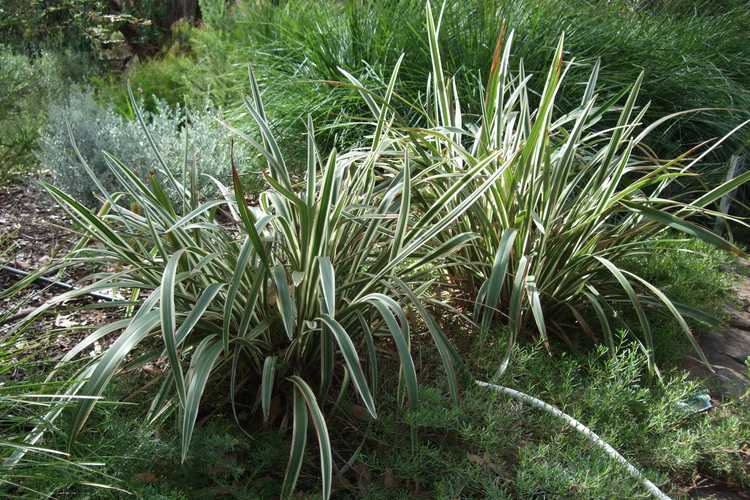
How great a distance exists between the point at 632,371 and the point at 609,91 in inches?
102

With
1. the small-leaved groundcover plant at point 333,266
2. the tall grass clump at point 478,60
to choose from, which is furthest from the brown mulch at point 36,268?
the tall grass clump at point 478,60

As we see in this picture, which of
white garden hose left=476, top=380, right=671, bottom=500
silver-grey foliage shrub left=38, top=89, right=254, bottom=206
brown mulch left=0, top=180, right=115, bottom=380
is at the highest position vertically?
silver-grey foliage shrub left=38, top=89, right=254, bottom=206

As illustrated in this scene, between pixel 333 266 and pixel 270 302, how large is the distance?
0.23 metres

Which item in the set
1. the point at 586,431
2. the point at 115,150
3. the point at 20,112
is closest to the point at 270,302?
the point at 586,431

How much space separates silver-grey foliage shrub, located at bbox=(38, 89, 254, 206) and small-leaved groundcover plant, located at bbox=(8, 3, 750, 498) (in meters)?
0.72

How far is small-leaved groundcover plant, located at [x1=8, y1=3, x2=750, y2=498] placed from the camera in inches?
68.6

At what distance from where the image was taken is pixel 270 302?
79.7 inches

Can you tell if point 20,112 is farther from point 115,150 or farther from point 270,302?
point 270,302

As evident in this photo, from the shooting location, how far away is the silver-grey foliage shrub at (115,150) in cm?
344

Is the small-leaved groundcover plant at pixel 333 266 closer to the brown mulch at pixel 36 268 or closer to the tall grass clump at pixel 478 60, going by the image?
the brown mulch at pixel 36 268

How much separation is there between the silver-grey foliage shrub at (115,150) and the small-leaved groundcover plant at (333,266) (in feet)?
2.35

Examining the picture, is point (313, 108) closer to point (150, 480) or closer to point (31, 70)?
point (150, 480)

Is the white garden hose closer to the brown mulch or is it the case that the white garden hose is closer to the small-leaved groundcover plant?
the small-leaved groundcover plant

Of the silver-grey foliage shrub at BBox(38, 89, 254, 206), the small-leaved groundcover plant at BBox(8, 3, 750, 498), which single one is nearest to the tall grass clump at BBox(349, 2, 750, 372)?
the small-leaved groundcover plant at BBox(8, 3, 750, 498)
